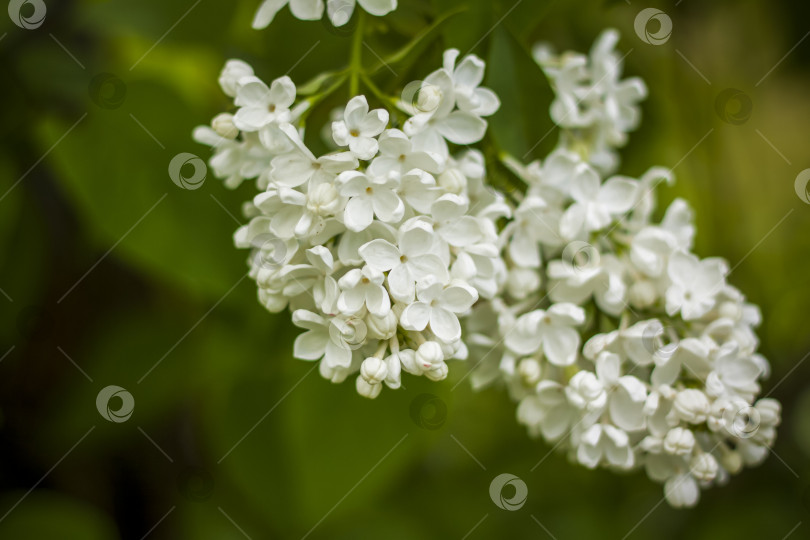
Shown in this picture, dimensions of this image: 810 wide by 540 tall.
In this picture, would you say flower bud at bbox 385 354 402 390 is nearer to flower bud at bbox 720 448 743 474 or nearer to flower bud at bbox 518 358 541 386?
flower bud at bbox 518 358 541 386

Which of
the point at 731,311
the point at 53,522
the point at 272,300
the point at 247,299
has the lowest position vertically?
the point at 53,522

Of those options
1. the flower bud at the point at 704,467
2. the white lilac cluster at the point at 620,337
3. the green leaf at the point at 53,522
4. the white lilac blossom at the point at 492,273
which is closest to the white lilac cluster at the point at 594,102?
the white lilac blossom at the point at 492,273

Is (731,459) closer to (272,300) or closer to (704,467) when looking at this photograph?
(704,467)

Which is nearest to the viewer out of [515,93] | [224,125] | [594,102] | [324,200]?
[324,200]

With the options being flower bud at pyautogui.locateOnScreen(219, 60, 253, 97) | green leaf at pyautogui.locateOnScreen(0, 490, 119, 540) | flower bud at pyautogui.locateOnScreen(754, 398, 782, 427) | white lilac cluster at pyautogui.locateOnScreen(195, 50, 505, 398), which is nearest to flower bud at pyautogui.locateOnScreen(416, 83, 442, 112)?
white lilac cluster at pyautogui.locateOnScreen(195, 50, 505, 398)

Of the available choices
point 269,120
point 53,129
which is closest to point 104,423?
point 53,129

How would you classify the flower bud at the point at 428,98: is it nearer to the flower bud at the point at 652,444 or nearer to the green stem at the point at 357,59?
the green stem at the point at 357,59

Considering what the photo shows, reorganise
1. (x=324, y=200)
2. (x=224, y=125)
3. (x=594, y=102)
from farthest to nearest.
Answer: (x=594, y=102) → (x=224, y=125) → (x=324, y=200)

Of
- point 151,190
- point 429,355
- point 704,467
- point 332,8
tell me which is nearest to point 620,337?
point 704,467
